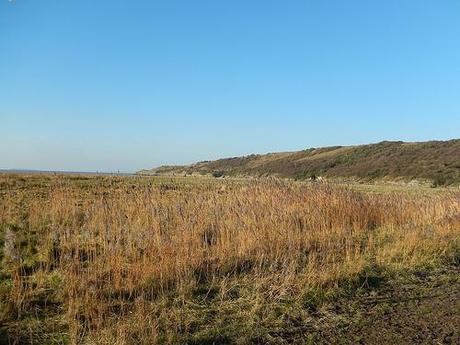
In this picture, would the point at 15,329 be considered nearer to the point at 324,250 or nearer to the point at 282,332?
the point at 282,332

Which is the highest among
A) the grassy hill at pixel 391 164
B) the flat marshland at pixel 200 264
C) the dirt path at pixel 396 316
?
the grassy hill at pixel 391 164

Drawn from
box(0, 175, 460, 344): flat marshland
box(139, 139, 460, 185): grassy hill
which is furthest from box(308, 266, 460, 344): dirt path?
box(139, 139, 460, 185): grassy hill

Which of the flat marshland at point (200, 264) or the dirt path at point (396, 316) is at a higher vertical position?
the flat marshland at point (200, 264)

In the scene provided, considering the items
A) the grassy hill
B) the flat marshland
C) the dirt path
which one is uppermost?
the grassy hill

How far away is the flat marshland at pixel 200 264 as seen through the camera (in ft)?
14.2

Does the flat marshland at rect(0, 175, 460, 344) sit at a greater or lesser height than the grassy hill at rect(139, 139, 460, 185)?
lesser

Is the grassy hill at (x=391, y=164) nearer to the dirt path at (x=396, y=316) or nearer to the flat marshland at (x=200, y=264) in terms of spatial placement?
the flat marshland at (x=200, y=264)

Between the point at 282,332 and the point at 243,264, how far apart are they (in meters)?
1.97

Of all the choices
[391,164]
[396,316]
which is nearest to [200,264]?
[396,316]

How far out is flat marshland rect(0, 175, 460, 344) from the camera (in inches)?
170

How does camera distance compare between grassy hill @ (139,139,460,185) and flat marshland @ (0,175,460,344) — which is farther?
grassy hill @ (139,139,460,185)

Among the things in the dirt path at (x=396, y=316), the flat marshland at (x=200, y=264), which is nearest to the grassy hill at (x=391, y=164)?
the flat marshland at (x=200, y=264)

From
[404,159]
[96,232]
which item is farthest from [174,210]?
[404,159]

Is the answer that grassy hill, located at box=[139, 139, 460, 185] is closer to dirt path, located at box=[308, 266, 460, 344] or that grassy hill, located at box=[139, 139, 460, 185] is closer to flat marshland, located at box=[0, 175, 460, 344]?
flat marshland, located at box=[0, 175, 460, 344]
